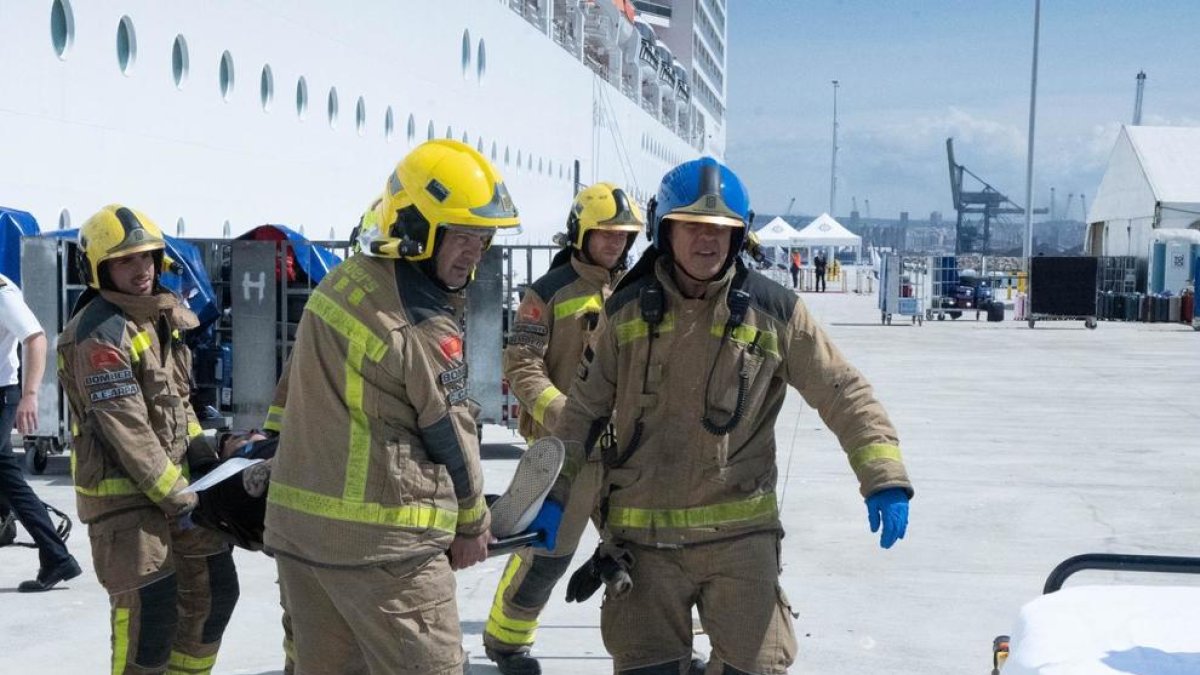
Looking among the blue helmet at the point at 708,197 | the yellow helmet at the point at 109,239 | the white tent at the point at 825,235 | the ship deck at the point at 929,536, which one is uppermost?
the white tent at the point at 825,235

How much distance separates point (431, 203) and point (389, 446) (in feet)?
2.03

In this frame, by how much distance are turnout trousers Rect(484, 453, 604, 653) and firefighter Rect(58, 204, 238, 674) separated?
1.19 metres

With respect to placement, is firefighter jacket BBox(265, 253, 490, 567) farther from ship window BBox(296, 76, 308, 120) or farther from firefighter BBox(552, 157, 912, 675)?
ship window BBox(296, 76, 308, 120)

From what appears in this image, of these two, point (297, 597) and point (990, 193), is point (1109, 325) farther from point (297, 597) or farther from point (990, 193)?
point (990, 193)

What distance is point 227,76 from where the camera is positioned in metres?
15.4

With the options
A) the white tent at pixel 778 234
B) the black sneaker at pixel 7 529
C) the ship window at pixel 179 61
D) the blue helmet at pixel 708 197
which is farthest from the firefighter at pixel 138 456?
the white tent at pixel 778 234

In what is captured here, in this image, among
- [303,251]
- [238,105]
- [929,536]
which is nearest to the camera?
[929,536]

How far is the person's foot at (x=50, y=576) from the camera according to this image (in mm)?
6668

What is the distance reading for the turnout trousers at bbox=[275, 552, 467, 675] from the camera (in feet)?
10.8

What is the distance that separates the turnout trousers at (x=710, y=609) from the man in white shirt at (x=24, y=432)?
3837 mm

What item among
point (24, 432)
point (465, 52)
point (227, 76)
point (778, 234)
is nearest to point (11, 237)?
point (24, 432)

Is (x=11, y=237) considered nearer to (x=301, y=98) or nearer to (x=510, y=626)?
(x=510, y=626)

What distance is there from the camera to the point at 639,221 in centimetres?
559

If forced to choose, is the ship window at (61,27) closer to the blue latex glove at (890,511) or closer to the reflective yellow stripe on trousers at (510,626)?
the reflective yellow stripe on trousers at (510,626)
